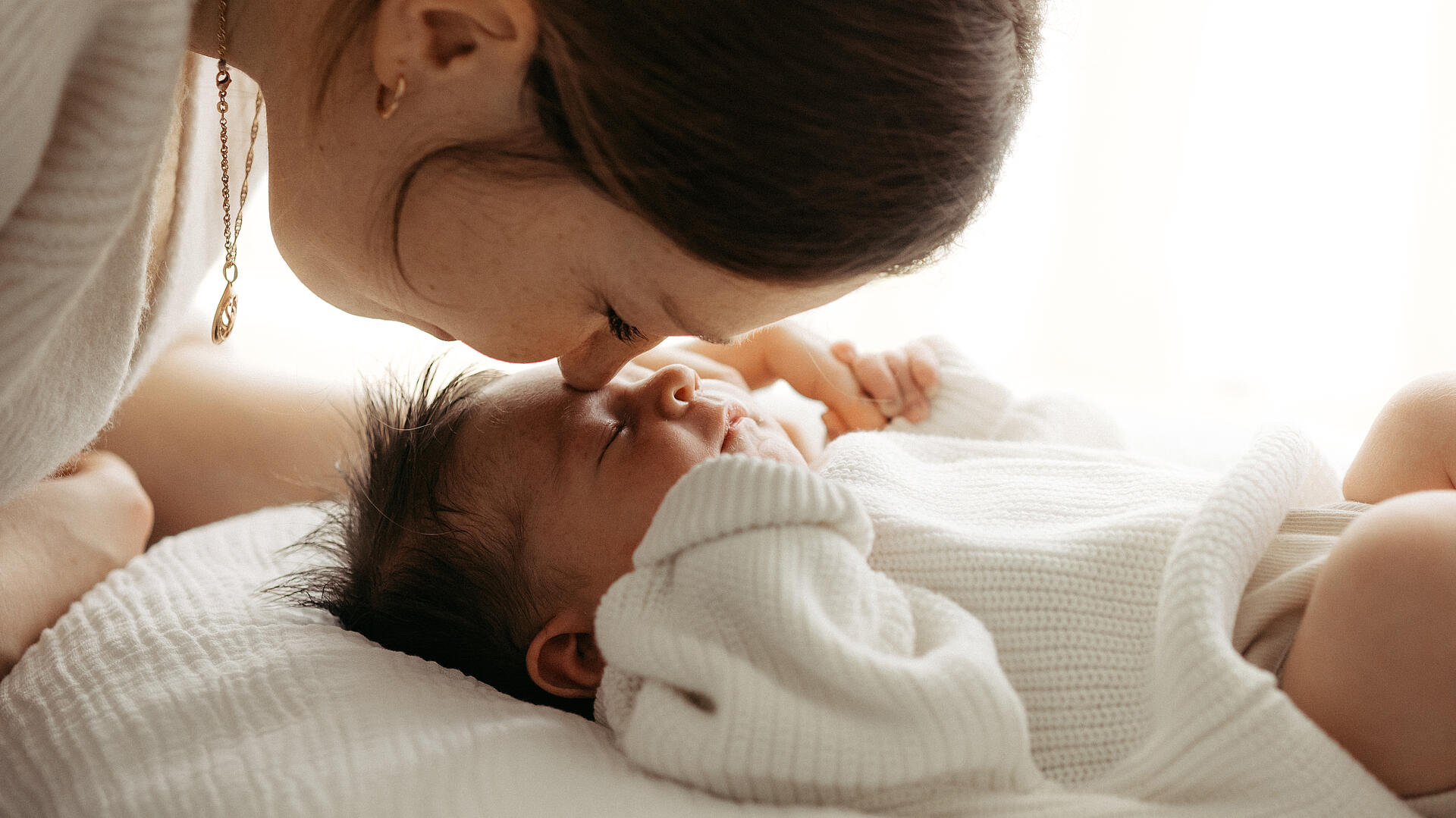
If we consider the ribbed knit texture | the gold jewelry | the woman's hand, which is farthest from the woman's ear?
the woman's hand

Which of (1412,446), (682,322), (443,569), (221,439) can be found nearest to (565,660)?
(443,569)

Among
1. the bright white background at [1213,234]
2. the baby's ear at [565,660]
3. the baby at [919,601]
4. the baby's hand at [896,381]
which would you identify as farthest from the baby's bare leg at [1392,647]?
the bright white background at [1213,234]

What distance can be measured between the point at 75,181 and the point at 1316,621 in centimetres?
90

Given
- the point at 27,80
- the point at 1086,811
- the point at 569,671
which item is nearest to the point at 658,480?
the point at 569,671

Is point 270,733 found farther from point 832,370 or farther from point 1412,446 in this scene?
point 1412,446

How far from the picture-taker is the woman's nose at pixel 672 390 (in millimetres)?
1020

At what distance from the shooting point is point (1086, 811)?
0.72m

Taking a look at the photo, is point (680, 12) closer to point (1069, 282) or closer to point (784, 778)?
point (784, 778)

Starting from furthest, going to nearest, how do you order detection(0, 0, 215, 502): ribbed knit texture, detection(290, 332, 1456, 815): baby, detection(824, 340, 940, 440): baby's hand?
detection(824, 340, 940, 440): baby's hand → detection(290, 332, 1456, 815): baby → detection(0, 0, 215, 502): ribbed knit texture

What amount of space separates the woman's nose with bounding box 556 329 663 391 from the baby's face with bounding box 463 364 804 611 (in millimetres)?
38

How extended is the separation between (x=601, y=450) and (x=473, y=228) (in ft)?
0.96

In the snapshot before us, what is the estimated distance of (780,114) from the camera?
636 millimetres

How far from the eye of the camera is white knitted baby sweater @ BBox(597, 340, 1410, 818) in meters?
0.71

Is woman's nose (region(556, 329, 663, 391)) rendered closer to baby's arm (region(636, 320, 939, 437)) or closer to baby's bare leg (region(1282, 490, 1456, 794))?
baby's arm (region(636, 320, 939, 437))
